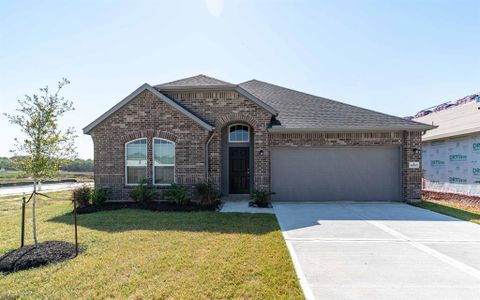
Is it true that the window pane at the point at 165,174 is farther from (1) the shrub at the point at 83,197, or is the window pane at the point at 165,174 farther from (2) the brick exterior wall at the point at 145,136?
(1) the shrub at the point at 83,197

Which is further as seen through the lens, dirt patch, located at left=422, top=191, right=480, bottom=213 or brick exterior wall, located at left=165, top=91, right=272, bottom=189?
brick exterior wall, located at left=165, top=91, right=272, bottom=189

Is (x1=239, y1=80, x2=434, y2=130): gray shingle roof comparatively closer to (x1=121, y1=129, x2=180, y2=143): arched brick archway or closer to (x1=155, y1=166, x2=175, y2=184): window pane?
(x1=121, y1=129, x2=180, y2=143): arched brick archway

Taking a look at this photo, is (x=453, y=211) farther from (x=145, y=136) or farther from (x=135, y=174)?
(x=135, y=174)

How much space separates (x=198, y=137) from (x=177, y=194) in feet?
7.85

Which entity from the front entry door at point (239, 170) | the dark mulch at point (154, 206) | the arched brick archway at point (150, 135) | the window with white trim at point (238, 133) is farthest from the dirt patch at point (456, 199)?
the arched brick archway at point (150, 135)

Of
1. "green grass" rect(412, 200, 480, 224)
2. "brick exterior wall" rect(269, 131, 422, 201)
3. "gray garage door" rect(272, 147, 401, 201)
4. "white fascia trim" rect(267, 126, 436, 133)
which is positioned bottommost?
"green grass" rect(412, 200, 480, 224)

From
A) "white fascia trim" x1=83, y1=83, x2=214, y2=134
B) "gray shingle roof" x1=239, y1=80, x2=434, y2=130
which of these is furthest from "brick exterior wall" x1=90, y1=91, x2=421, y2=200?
"gray shingle roof" x1=239, y1=80, x2=434, y2=130

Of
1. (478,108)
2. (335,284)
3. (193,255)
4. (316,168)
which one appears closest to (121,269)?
(193,255)

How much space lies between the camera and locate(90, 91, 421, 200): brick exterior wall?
409 inches

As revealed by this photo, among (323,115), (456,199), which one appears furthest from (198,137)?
(456,199)

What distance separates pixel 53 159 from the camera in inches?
222

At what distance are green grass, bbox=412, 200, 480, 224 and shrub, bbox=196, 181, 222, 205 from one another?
8.00 metres

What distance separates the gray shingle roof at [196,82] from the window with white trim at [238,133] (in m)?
2.02

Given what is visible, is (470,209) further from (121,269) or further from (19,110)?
(19,110)
